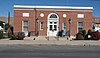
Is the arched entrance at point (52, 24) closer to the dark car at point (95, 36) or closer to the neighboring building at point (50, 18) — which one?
the neighboring building at point (50, 18)

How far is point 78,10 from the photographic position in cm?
4209

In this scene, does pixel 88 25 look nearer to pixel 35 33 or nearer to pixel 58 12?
pixel 58 12

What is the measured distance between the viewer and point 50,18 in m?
41.9

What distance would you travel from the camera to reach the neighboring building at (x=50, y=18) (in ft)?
136

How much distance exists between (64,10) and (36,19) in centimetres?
467

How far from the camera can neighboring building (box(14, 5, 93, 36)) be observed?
41544 millimetres

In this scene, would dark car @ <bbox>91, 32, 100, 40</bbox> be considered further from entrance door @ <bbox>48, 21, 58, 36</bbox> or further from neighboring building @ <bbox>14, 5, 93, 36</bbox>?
entrance door @ <bbox>48, 21, 58, 36</bbox>

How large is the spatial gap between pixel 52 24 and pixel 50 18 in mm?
1018

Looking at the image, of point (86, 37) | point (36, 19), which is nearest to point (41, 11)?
point (36, 19)
